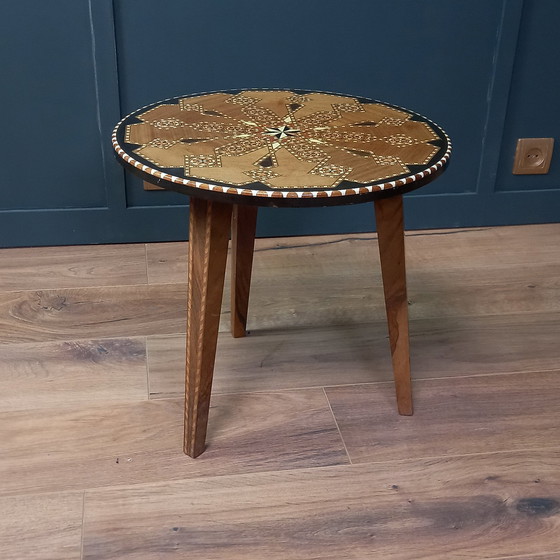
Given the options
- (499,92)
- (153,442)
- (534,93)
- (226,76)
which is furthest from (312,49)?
(153,442)

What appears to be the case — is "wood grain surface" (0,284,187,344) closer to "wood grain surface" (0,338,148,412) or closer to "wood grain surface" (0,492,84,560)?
"wood grain surface" (0,338,148,412)

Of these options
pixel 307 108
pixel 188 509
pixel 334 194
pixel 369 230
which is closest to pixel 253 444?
pixel 188 509

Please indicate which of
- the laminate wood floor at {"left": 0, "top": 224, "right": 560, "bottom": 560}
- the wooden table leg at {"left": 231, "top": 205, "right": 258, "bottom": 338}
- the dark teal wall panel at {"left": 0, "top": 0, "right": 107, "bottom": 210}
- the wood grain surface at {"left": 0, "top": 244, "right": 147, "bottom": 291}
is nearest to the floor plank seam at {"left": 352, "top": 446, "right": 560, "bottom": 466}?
the laminate wood floor at {"left": 0, "top": 224, "right": 560, "bottom": 560}

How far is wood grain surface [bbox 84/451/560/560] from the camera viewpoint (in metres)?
1.08

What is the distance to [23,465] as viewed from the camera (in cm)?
121

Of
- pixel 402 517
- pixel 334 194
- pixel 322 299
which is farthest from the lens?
pixel 322 299

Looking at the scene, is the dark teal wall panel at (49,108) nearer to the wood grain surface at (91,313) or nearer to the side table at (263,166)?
the wood grain surface at (91,313)

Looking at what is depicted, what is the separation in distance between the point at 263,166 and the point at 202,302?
23cm

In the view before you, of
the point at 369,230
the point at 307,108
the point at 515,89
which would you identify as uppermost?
the point at 307,108

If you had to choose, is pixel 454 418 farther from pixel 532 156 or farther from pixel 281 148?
pixel 532 156

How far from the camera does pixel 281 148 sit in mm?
1150

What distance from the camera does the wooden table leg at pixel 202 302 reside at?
1092 mm

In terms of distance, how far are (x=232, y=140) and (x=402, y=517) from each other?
2.08 feet

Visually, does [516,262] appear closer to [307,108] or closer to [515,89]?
[515,89]
